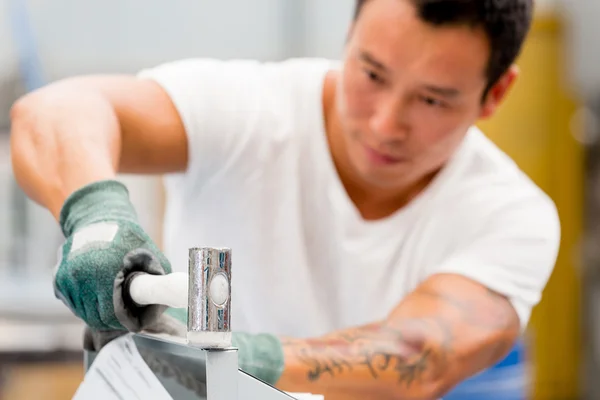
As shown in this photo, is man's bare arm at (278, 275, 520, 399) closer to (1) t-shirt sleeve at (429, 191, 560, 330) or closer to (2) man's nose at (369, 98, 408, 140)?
(1) t-shirt sleeve at (429, 191, 560, 330)

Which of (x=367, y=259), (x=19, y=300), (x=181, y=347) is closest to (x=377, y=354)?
(x=367, y=259)

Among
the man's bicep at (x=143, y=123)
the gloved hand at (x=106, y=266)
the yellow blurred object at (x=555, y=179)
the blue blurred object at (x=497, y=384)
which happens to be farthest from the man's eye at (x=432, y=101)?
the yellow blurred object at (x=555, y=179)

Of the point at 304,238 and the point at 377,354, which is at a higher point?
the point at 304,238

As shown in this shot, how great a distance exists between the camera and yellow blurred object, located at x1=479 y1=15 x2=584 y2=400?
408 cm

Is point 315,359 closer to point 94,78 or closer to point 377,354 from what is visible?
point 377,354

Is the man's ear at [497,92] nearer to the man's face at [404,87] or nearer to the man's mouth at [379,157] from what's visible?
the man's face at [404,87]

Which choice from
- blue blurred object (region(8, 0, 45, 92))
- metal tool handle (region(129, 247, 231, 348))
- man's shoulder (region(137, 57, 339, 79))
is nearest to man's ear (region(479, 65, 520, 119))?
man's shoulder (region(137, 57, 339, 79))

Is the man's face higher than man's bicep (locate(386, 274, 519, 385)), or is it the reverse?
the man's face

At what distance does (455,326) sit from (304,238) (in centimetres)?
29

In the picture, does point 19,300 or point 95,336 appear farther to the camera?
point 19,300

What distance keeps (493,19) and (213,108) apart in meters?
0.40

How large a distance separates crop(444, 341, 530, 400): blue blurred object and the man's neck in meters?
0.76

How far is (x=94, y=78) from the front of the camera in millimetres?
1228

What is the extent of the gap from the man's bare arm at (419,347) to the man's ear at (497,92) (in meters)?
0.28
